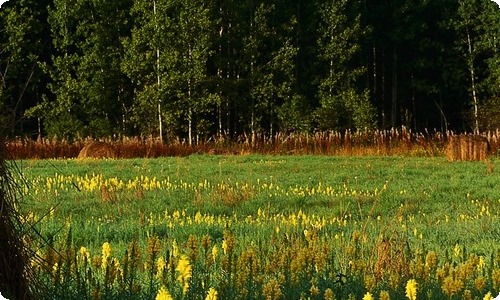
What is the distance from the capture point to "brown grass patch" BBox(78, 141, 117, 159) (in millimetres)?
23047

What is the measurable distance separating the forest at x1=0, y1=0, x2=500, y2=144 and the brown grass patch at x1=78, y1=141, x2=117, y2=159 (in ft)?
19.3

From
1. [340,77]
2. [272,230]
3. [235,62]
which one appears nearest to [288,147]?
[235,62]

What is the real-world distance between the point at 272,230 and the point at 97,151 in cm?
1613

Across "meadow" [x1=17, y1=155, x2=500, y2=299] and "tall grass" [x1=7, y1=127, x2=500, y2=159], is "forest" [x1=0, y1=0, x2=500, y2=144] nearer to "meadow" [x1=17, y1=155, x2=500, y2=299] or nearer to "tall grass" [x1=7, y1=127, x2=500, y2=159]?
"tall grass" [x1=7, y1=127, x2=500, y2=159]

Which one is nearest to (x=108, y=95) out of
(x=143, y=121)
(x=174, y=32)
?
(x=143, y=121)

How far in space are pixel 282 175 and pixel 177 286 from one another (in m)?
10.7

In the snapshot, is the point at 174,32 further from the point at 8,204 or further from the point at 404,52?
the point at 8,204

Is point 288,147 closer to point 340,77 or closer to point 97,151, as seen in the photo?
point 97,151

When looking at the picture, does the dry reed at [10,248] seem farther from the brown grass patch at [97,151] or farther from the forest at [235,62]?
the forest at [235,62]

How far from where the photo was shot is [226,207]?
10.6 metres

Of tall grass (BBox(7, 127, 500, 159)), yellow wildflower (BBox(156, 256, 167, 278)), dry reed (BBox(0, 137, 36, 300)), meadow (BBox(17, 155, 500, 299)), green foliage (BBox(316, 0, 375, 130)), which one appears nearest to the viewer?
dry reed (BBox(0, 137, 36, 300))

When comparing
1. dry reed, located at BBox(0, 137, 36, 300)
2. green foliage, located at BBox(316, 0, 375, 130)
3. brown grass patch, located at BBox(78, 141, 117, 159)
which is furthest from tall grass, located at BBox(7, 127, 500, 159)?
dry reed, located at BBox(0, 137, 36, 300)

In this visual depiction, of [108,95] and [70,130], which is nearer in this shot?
[70,130]

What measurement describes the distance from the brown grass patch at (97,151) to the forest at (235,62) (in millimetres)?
5876
